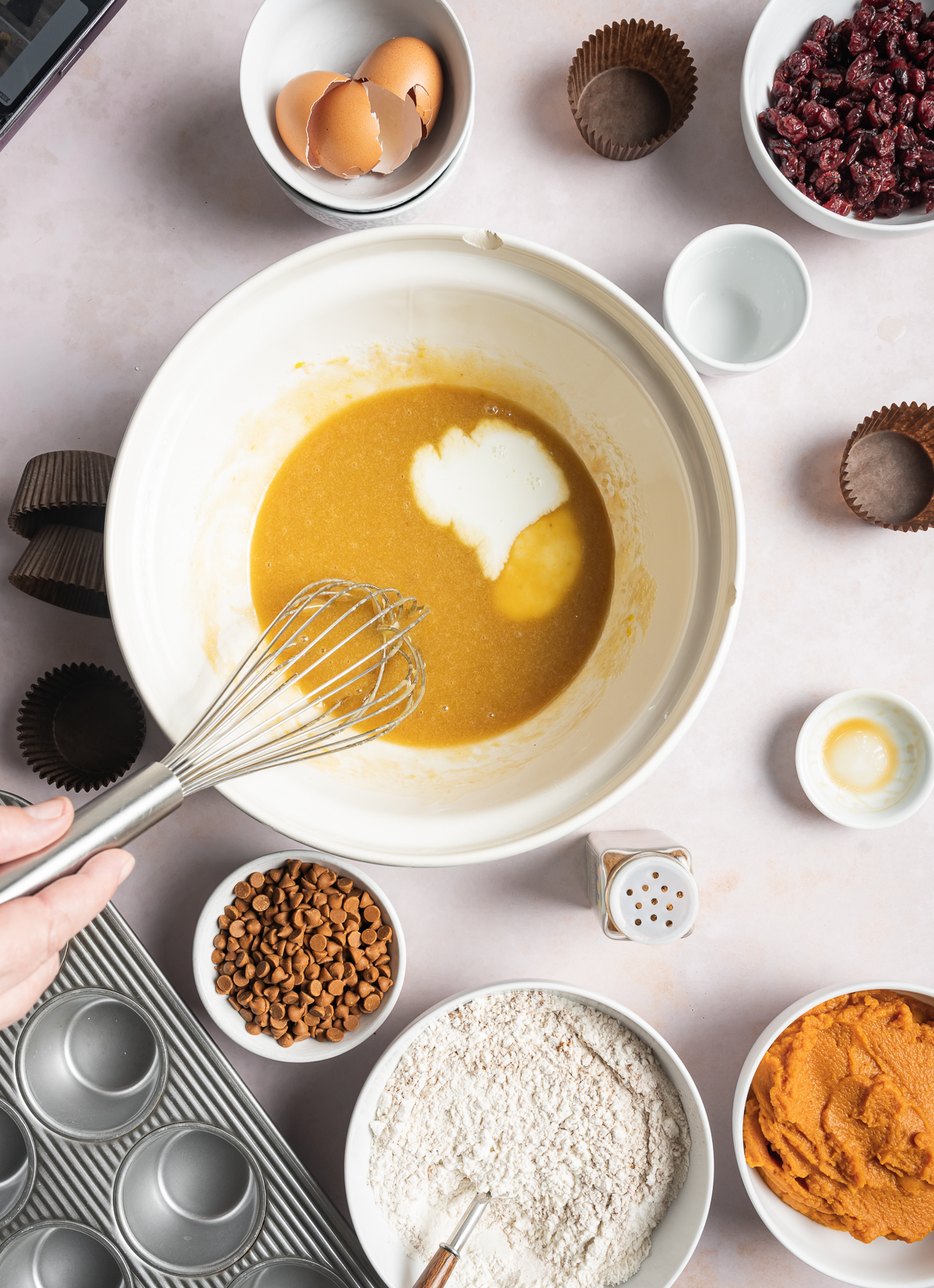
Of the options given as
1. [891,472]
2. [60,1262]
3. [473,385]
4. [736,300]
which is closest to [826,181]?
[736,300]

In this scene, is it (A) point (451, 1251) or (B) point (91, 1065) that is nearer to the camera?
(A) point (451, 1251)

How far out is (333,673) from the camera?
4.28ft

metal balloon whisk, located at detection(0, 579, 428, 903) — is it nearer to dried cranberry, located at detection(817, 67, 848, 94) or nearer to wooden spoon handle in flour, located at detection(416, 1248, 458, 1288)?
wooden spoon handle in flour, located at detection(416, 1248, 458, 1288)

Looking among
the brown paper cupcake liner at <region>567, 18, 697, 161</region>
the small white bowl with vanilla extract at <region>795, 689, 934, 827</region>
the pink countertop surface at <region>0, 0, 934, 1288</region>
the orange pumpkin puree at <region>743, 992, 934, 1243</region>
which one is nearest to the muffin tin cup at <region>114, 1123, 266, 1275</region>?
the pink countertop surface at <region>0, 0, 934, 1288</region>

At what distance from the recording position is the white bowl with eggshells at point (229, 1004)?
130 cm

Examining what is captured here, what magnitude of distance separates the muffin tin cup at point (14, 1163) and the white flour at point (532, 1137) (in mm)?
542

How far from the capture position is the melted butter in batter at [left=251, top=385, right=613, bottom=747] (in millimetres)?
1312

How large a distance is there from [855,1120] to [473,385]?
1273 millimetres

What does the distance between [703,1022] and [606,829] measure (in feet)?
1.21

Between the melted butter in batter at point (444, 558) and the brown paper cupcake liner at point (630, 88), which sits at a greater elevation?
the brown paper cupcake liner at point (630, 88)

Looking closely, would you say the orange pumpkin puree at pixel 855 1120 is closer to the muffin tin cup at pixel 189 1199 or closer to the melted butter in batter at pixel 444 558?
the melted butter in batter at pixel 444 558

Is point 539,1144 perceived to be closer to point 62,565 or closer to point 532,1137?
point 532,1137

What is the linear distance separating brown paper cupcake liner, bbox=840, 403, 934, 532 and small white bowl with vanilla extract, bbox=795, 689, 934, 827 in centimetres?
30

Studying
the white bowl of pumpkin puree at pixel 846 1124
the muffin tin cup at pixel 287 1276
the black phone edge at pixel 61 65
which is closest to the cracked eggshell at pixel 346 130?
the black phone edge at pixel 61 65
